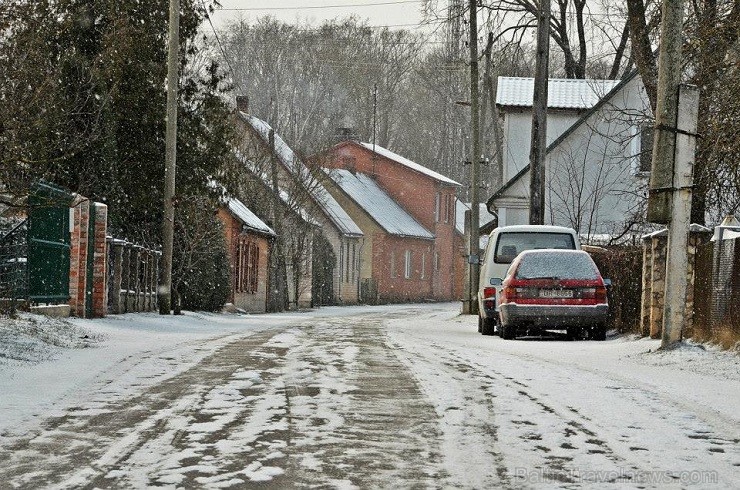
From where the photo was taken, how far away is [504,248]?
2381 cm

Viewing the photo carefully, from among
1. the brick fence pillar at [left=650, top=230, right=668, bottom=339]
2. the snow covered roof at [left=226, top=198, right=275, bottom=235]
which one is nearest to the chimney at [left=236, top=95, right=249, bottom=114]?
the snow covered roof at [left=226, top=198, right=275, bottom=235]

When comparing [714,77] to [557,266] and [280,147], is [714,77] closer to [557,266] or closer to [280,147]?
[557,266]

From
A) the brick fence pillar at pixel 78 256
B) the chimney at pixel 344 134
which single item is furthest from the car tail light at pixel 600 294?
the chimney at pixel 344 134

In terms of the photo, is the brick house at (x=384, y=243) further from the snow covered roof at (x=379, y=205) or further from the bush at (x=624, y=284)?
the bush at (x=624, y=284)

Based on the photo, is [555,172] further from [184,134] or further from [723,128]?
[723,128]

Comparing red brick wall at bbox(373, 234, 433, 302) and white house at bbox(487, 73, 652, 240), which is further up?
white house at bbox(487, 73, 652, 240)

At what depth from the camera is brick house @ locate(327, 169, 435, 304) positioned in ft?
213

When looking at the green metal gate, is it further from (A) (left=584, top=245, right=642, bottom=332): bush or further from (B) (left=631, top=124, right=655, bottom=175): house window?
(B) (left=631, top=124, right=655, bottom=175): house window

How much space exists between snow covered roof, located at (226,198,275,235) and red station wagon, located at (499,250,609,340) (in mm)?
22068

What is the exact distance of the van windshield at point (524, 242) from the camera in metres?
23.2

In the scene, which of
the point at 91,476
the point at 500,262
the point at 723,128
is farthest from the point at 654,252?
the point at 91,476

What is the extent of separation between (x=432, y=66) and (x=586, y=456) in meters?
66.6

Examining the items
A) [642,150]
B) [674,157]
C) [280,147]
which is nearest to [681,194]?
[674,157]

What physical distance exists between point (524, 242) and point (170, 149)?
840cm
